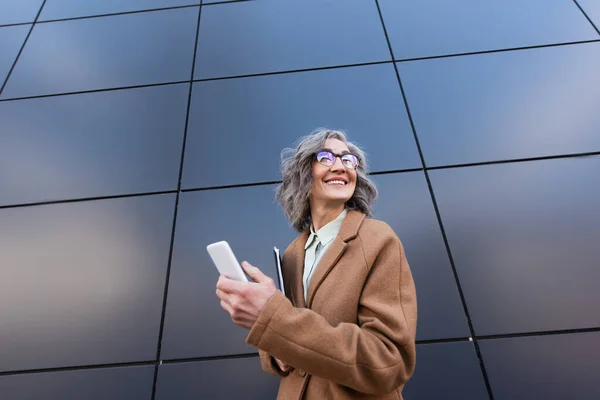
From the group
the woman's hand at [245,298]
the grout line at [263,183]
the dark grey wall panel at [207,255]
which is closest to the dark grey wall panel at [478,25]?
the grout line at [263,183]

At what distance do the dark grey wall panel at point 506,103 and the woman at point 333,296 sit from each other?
166 cm

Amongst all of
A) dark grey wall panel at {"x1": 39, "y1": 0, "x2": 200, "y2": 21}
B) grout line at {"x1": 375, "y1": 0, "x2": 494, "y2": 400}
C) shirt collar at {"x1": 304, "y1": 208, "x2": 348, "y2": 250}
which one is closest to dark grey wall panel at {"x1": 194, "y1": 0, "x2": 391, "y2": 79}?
grout line at {"x1": 375, "y1": 0, "x2": 494, "y2": 400}

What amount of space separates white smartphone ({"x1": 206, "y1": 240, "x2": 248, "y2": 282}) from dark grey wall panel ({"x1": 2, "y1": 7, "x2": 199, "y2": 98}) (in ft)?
9.64

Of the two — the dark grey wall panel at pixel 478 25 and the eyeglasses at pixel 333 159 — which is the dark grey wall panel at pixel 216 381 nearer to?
the eyeglasses at pixel 333 159

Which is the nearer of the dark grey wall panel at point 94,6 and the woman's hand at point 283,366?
the woman's hand at point 283,366

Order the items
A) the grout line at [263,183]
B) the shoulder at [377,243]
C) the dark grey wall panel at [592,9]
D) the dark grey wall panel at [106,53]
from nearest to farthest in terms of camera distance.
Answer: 1. the shoulder at [377,243]
2. the grout line at [263,183]
3. the dark grey wall panel at [592,9]
4. the dark grey wall panel at [106,53]

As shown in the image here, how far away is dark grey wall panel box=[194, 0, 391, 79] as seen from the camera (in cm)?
365

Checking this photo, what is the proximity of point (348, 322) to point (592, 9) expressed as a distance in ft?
12.8

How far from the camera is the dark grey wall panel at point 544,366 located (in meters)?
2.17

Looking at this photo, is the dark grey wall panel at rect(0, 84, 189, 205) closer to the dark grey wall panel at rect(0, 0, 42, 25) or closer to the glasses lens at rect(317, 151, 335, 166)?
the dark grey wall panel at rect(0, 0, 42, 25)

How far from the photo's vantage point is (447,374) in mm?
2260

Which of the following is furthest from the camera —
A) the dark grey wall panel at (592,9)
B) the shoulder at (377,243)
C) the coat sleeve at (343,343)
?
the dark grey wall panel at (592,9)

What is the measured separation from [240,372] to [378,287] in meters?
1.46

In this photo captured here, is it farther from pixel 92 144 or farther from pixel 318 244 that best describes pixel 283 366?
pixel 92 144
